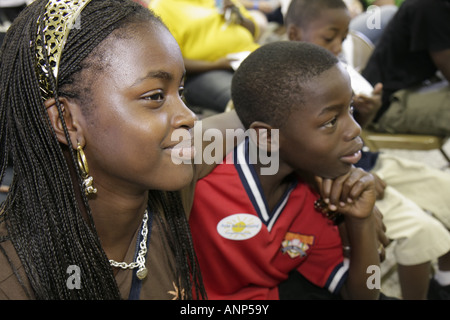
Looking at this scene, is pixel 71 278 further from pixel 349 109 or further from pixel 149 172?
pixel 349 109

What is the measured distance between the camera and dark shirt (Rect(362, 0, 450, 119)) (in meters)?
2.09

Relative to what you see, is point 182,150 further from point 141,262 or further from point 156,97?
point 141,262

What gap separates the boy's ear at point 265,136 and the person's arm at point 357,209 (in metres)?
0.20

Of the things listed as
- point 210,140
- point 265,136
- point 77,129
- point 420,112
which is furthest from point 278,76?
point 420,112

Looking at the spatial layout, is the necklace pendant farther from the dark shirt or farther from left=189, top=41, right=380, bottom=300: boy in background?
the dark shirt

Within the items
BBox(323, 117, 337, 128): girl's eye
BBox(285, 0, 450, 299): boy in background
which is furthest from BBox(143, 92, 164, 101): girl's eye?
BBox(285, 0, 450, 299): boy in background

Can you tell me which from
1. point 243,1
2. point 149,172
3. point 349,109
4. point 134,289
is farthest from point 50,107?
point 243,1

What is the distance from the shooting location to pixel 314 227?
1.41 metres

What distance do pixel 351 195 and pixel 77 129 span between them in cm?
81

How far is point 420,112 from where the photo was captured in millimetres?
2174

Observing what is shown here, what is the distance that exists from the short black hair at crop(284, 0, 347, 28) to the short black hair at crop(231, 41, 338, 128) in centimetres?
85

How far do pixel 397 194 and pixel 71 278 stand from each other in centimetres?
129

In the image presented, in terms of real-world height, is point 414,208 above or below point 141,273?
below

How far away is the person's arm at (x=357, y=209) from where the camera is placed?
4.15 feet
